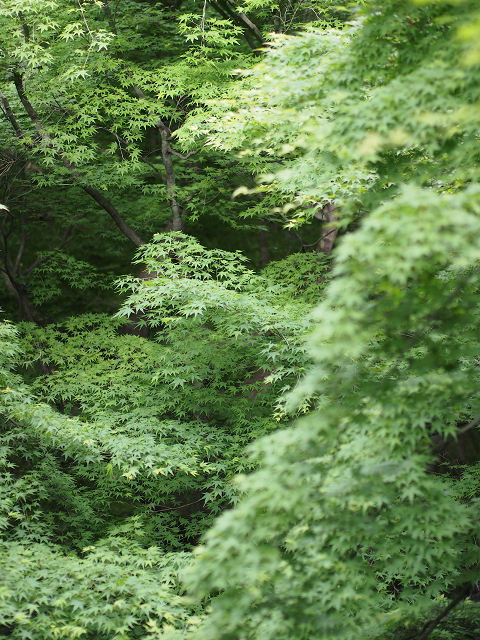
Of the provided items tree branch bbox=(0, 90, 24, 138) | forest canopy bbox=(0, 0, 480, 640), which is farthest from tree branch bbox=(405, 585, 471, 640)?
tree branch bbox=(0, 90, 24, 138)

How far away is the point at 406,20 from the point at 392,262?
1.58 metres

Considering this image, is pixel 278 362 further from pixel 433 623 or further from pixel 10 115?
pixel 10 115

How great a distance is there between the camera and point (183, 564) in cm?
426

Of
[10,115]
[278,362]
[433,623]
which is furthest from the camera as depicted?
[10,115]

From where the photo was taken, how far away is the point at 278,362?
5.05m

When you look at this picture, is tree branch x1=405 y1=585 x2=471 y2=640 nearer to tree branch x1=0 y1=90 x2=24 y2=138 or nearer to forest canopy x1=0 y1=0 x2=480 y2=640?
forest canopy x1=0 y1=0 x2=480 y2=640

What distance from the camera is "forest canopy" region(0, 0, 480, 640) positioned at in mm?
2168

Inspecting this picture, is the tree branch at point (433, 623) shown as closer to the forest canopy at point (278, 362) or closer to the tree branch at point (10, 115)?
the forest canopy at point (278, 362)

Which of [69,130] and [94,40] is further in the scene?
[69,130]

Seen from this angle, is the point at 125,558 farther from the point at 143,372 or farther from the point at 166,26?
the point at 166,26

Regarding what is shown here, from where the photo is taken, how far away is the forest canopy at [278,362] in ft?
7.11

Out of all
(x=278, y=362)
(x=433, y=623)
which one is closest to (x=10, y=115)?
Answer: (x=278, y=362)

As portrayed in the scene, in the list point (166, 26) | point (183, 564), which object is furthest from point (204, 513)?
point (166, 26)

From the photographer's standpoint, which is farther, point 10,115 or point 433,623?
point 10,115
